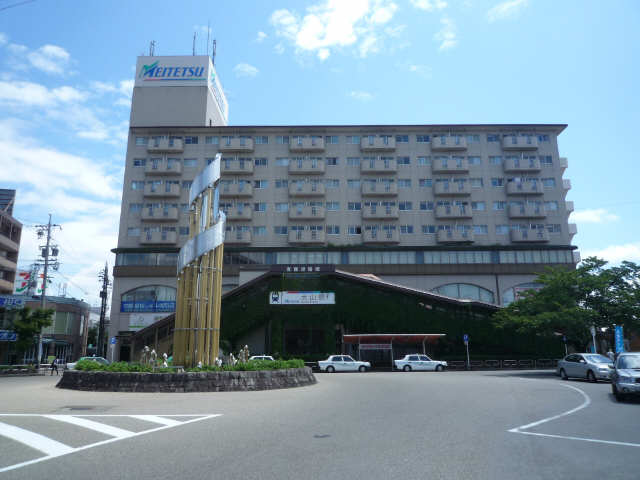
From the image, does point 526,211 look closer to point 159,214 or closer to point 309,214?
point 309,214

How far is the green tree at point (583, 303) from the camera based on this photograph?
90.5ft

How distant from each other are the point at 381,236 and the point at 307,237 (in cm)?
855

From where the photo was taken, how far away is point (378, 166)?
5594 cm

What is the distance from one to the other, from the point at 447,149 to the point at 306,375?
141 ft

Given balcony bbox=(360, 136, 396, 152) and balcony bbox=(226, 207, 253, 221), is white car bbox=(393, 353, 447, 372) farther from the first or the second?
balcony bbox=(360, 136, 396, 152)

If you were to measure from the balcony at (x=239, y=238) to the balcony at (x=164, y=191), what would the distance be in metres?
8.26

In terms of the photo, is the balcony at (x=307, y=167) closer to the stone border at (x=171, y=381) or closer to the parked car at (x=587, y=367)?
the parked car at (x=587, y=367)

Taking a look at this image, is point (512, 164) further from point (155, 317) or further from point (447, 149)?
point (155, 317)

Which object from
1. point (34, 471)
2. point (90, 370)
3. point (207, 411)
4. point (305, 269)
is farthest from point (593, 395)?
point (305, 269)

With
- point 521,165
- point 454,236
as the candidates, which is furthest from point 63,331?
point 521,165

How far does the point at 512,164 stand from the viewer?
55.7m

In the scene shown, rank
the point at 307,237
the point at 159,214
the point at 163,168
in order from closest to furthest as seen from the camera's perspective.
→ the point at 307,237 < the point at 159,214 < the point at 163,168

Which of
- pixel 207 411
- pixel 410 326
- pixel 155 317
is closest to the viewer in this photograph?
pixel 207 411

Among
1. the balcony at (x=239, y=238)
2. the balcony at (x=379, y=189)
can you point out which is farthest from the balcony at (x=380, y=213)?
the balcony at (x=239, y=238)
